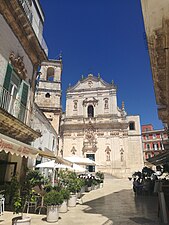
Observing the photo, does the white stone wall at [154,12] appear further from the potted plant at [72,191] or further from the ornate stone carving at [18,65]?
the potted plant at [72,191]

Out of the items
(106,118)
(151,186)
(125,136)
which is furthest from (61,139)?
(151,186)

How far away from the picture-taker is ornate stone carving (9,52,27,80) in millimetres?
7730

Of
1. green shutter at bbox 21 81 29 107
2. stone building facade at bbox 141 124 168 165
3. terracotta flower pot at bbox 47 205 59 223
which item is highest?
stone building facade at bbox 141 124 168 165

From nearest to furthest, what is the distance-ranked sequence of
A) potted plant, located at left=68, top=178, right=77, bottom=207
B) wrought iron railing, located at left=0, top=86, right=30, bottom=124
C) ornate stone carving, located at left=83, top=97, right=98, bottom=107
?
wrought iron railing, located at left=0, top=86, right=30, bottom=124 < potted plant, located at left=68, top=178, right=77, bottom=207 < ornate stone carving, located at left=83, top=97, right=98, bottom=107

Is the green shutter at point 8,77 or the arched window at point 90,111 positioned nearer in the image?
the green shutter at point 8,77

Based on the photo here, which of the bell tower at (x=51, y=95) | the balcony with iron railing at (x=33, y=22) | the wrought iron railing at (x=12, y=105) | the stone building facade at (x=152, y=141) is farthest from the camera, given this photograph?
the stone building facade at (x=152, y=141)

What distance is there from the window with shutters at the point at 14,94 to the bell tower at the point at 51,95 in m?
10.2

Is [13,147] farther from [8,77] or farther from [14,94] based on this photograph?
[14,94]

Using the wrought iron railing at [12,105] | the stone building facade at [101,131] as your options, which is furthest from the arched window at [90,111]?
the wrought iron railing at [12,105]

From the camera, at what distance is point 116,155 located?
100 ft

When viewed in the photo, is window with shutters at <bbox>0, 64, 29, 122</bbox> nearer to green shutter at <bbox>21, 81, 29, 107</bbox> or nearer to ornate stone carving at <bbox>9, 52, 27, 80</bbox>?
green shutter at <bbox>21, 81, 29, 107</bbox>

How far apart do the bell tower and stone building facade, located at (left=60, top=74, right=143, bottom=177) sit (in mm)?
12506

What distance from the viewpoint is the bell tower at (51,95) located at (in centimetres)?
1930

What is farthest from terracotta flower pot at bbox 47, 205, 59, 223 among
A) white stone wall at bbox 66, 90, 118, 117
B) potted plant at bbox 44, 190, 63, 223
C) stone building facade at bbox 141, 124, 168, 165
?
stone building facade at bbox 141, 124, 168, 165
